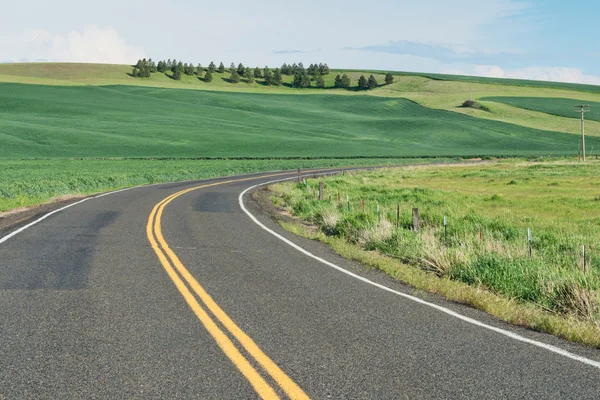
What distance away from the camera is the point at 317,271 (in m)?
10.8

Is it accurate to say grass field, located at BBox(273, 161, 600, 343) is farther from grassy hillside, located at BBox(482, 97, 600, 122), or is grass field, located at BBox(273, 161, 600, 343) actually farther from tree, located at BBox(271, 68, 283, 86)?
tree, located at BBox(271, 68, 283, 86)

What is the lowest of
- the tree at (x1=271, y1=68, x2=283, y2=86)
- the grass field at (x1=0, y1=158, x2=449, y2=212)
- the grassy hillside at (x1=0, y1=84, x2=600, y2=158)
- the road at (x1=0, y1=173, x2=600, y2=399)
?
the grass field at (x1=0, y1=158, x2=449, y2=212)

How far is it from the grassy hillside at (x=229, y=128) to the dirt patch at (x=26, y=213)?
44.3 meters

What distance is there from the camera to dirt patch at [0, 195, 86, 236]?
16969 millimetres

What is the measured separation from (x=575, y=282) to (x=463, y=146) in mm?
91772

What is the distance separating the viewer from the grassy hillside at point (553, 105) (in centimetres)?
11888

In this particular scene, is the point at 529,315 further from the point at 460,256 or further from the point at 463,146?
the point at 463,146

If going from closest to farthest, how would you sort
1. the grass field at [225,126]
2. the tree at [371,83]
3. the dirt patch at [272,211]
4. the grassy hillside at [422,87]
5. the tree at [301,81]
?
1. the dirt patch at [272,211]
2. the grass field at [225,126]
3. the grassy hillside at [422,87]
4. the tree at [371,83]
5. the tree at [301,81]

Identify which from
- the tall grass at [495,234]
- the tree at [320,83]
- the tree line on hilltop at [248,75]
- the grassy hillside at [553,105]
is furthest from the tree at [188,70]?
the tall grass at [495,234]

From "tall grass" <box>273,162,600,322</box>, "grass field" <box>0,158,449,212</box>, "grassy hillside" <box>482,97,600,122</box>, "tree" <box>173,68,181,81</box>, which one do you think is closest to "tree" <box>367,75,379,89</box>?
"grassy hillside" <box>482,97,600,122</box>

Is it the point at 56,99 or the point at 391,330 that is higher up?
the point at 56,99

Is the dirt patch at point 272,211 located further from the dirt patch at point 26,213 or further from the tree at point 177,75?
the tree at point 177,75

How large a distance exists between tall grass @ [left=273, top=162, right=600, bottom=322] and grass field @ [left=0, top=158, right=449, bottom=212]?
11.6m

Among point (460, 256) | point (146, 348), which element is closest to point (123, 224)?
point (460, 256)
